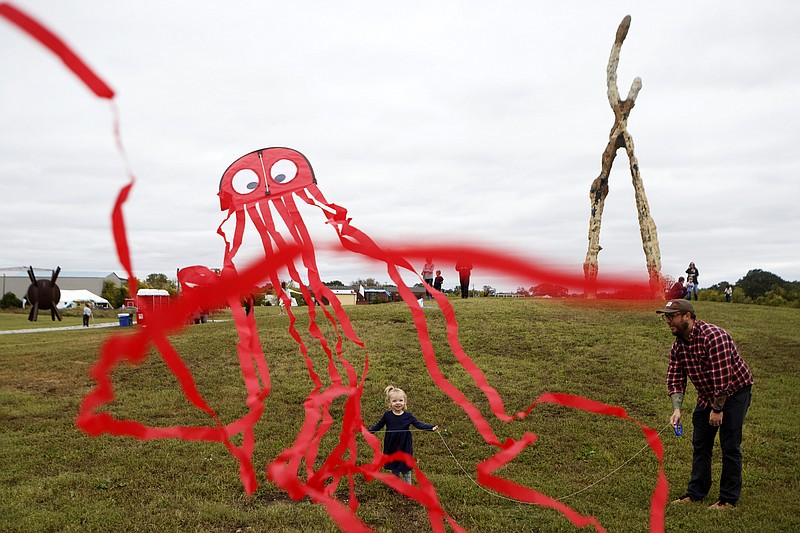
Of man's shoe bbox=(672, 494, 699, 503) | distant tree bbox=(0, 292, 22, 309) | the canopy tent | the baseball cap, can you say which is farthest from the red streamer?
the canopy tent

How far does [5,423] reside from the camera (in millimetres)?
8414

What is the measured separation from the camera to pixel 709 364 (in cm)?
508

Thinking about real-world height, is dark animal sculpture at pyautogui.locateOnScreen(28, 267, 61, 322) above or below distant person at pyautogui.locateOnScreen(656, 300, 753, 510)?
above

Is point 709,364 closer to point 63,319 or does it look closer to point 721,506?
point 721,506

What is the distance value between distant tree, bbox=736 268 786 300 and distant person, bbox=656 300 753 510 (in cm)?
1943

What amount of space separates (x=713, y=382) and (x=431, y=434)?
3.76 meters

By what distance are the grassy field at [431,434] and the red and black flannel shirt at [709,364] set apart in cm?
85

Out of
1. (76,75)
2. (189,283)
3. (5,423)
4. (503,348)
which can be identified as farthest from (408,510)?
(503,348)

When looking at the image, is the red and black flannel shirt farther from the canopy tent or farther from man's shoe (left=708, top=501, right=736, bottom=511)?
the canopy tent

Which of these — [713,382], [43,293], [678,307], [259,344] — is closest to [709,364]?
[713,382]

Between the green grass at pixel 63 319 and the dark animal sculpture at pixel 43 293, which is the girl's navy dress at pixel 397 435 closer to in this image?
the dark animal sculpture at pixel 43 293

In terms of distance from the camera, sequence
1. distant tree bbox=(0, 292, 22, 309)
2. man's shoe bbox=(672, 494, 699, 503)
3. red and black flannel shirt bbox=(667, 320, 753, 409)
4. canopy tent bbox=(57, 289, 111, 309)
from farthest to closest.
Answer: canopy tent bbox=(57, 289, 111, 309) < distant tree bbox=(0, 292, 22, 309) < man's shoe bbox=(672, 494, 699, 503) < red and black flannel shirt bbox=(667, 320, 753, 409)

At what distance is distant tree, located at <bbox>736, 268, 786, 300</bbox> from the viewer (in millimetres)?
22656

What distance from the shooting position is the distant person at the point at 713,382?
16.5 ft
